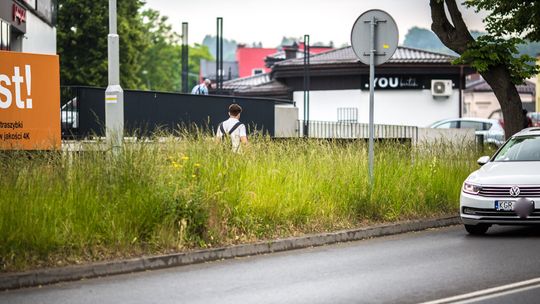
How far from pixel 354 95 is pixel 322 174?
3573 cm

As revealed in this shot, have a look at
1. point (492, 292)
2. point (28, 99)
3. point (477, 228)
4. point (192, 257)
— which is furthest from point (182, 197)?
point (28, 99)

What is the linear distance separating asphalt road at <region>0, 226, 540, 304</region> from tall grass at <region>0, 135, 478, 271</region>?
69cm

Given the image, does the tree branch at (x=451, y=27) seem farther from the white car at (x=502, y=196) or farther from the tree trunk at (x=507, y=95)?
the white car at (x=502, y=196)

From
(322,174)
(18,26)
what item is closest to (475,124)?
(18,26)

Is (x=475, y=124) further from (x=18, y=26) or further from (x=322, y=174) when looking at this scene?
(x=322, y=174)

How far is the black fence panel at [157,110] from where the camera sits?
21844mm

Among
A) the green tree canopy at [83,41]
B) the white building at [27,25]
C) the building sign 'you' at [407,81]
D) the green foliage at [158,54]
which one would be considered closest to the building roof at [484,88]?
the green foliage at [158,54]

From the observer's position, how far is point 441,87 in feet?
168

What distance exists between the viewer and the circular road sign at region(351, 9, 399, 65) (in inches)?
653

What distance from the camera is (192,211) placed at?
1273 centimetres

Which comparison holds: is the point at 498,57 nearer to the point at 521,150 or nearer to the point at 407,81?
the point at 521,150

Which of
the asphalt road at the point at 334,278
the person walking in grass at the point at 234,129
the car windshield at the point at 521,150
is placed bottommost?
the asphalt road at the point at 334,278

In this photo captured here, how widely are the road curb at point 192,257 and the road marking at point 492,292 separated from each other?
3747 mm

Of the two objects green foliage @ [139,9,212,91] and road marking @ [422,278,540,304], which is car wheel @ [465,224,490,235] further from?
green foliage @ [139,9,212,91]
